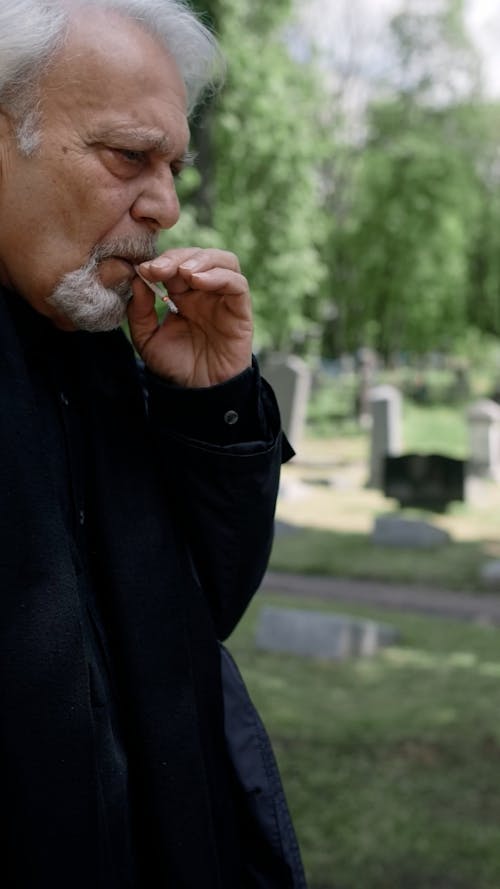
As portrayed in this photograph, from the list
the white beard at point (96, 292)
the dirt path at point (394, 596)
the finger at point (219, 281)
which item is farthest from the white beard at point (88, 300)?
the dirt path at point (394, 596)

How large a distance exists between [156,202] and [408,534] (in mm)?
8332

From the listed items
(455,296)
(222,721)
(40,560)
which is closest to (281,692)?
(222,721)

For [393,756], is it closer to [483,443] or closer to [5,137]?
[5,137]

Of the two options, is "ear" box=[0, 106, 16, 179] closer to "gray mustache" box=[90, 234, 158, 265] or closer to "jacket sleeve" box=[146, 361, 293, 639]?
"gray mustache" box=[90, 234, 158, 265]

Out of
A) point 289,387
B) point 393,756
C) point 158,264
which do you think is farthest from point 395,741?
point 289,387

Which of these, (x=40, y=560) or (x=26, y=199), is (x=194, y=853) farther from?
(x=26, y=199)

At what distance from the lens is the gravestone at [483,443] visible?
1412 centimetres

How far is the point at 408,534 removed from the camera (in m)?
9.54

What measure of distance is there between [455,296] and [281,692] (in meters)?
27.9

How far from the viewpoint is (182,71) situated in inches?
60.4

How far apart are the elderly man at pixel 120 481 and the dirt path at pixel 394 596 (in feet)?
18.8

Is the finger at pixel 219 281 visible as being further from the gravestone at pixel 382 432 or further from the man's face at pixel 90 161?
the gravestone at pixel 382 432

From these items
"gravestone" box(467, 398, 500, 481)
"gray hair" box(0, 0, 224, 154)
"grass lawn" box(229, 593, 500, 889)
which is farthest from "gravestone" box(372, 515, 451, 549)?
"gray hair" box(0, 0, 224, 154)

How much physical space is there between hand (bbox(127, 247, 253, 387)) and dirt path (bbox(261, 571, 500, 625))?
5796mm
